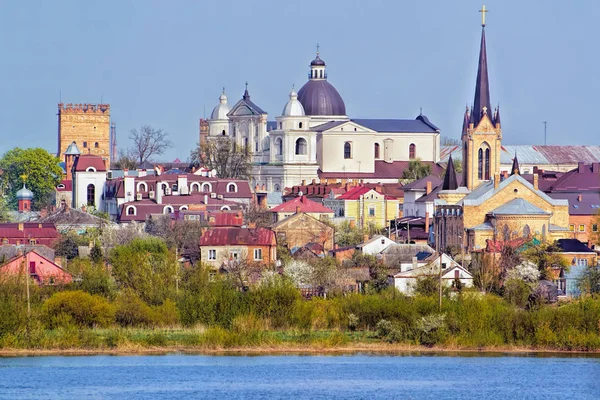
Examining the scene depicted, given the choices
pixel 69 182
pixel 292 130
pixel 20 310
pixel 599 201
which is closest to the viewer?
pixel 20 310

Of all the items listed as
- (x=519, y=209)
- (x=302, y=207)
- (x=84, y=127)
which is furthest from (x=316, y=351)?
(x=84, y=127)

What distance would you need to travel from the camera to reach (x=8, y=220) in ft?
289

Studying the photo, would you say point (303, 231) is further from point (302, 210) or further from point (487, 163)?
point (487, 163)

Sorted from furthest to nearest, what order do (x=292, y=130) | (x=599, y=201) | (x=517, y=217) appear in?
(x=292, y=130), (x=599, y=201), (x=517, y=217)

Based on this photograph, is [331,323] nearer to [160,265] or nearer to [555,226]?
[160,265]

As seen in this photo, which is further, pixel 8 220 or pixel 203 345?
pixel 8 220

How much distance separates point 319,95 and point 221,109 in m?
6.31

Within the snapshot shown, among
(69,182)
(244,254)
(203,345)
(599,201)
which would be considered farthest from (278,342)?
(69,182)

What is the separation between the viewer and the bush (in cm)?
5247

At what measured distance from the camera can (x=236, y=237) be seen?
69.1 m

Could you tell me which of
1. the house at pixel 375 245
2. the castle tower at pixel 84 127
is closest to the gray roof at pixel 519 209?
the house at pixel 375 245

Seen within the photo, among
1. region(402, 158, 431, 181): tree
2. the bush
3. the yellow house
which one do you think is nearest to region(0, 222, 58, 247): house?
the bush

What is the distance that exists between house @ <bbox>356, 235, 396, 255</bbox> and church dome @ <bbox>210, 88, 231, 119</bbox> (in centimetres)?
5347

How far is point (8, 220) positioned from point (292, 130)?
3293 cm
